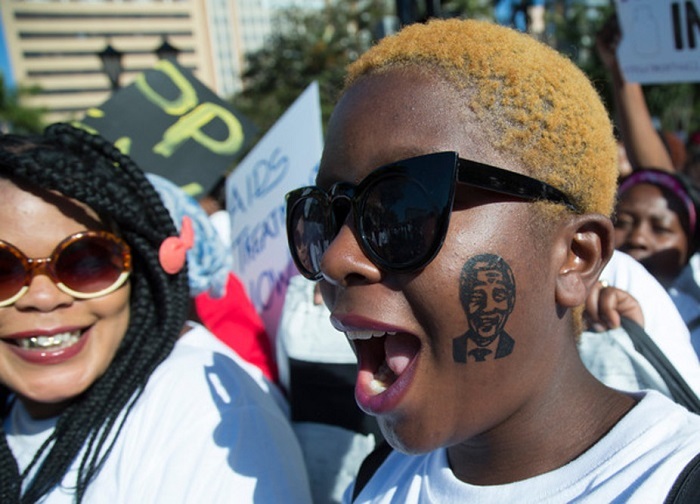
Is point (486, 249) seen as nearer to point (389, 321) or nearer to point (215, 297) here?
point (389, 321)

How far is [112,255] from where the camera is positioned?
177 centimetres

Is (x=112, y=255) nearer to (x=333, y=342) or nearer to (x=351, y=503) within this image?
(x=333, y=342)

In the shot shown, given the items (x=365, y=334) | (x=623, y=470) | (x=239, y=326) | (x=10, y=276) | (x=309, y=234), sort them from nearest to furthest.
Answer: (x=623, y=470) → (x=365, y=334) → (x=309, y=234) → (x=10, y=276) → (x=239, y=326)

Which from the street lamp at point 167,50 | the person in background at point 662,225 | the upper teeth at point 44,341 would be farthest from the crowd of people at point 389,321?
the street lamp at point 167,50

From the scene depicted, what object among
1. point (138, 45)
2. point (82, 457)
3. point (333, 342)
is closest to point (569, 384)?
point (333, 342)

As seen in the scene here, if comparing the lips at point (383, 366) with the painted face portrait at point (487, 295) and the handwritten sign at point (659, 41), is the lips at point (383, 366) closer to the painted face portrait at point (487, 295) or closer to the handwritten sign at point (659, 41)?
the painted face portrait at point (487, 295)

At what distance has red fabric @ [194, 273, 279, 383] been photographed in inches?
94.6

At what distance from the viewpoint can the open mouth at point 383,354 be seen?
109 centimetres

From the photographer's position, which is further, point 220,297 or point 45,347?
point 220,297

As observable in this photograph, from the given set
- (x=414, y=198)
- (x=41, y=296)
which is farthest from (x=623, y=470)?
(x=41, y=296)

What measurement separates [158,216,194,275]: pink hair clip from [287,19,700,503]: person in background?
85 centimetres

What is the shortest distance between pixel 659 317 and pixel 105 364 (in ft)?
5.05

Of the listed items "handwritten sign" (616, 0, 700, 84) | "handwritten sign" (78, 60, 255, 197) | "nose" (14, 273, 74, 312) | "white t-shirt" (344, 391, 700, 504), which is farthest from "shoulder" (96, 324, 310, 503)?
"handwritten sign" (616, 0, 700, 84)

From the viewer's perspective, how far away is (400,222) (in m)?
1.04
